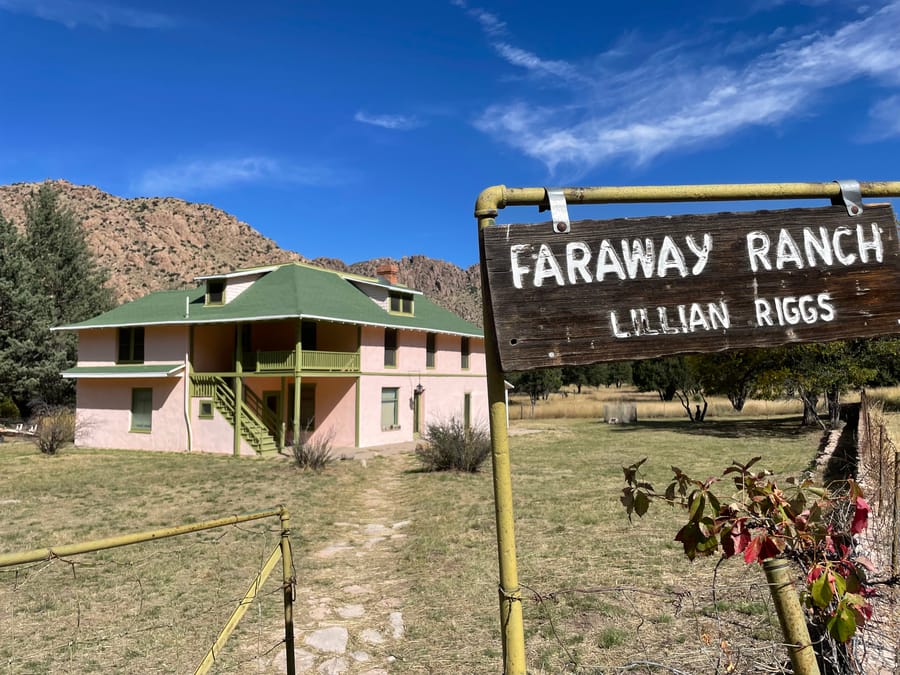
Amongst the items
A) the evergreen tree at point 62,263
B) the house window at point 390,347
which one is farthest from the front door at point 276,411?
the evergreen tree at point 62,263

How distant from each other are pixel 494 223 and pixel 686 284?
25.0 inches

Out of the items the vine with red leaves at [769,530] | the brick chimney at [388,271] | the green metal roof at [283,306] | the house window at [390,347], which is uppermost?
the brick chimney at [388,271]

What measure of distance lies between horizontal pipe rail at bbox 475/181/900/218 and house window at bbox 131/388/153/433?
2378 cm

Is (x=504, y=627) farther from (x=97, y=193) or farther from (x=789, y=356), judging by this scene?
(x=97, y=193)

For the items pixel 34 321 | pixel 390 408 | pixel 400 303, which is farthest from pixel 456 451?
pixel 34 321

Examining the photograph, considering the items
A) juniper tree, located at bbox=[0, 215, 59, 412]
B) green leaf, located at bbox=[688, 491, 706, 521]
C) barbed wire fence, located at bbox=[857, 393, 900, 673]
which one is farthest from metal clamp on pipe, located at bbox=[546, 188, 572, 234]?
juniper tree, located at bbox=[0, 215, 59, 412]

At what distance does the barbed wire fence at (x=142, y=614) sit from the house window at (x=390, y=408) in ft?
48.9

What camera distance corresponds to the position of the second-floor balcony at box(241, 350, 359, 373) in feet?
66.1

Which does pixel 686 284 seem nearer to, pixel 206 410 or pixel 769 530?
pixel 769 530

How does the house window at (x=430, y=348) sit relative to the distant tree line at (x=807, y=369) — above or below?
above

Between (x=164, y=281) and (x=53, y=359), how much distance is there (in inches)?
1876

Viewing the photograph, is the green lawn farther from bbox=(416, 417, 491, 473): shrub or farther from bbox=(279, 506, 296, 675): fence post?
bbox=(279, 506, 296, 675): fence post

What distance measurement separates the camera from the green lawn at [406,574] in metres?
4.81

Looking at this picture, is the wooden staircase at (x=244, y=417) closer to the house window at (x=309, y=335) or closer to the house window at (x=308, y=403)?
the house window at (x=308, y=403)
